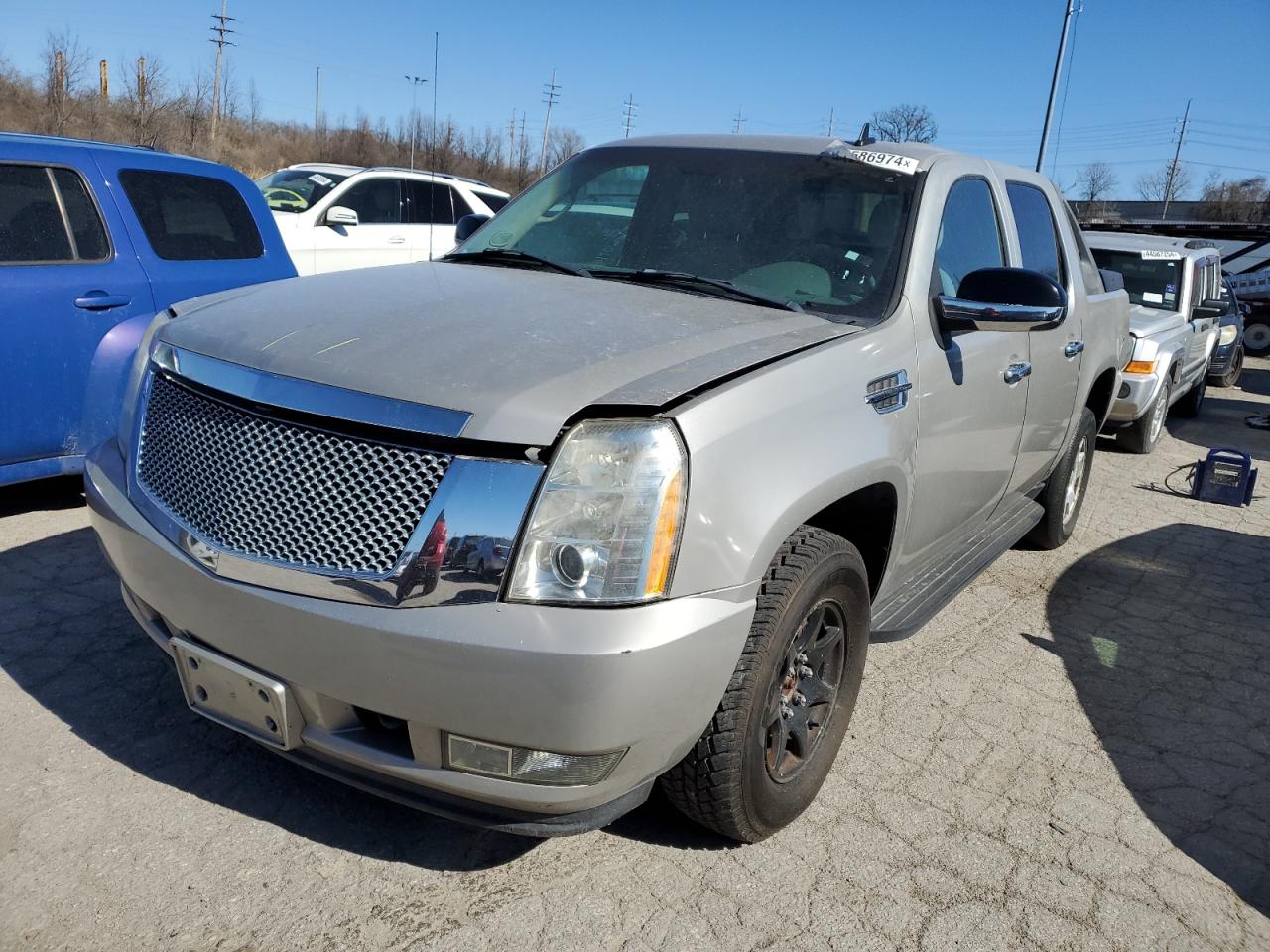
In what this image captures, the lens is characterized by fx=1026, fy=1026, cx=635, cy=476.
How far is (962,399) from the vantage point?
333 centimetres

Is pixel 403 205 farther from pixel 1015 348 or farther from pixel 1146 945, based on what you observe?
pixel 1146 945

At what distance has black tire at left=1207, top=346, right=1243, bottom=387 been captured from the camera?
14.0 metres

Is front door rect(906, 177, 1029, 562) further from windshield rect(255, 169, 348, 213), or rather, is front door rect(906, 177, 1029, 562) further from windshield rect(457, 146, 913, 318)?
windshield rect(255, 169, 348, 213)

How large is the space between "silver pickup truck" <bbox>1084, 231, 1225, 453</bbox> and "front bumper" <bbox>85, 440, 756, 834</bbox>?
22.3 feet

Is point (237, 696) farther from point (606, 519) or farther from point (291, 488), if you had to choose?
point (606, 519)

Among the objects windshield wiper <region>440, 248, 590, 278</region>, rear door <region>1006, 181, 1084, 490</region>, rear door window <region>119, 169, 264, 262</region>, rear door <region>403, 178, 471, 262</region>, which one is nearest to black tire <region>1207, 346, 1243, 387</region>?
rear door <region>403, 178, 471, 262</region>

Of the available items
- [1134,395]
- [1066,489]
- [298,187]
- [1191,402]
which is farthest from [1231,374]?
[298,187]

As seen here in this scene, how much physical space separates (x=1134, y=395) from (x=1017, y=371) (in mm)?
4995

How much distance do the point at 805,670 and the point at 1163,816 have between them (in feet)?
4.10

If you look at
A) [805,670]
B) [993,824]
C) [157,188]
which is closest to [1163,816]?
[993,824]

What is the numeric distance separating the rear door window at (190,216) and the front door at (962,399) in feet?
12.3

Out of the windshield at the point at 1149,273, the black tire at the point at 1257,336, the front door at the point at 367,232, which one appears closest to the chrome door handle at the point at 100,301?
the front door at the point at 367,232

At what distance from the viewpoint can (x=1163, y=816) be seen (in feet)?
10.1

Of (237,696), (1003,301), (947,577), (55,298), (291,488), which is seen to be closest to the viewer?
(291,488)
